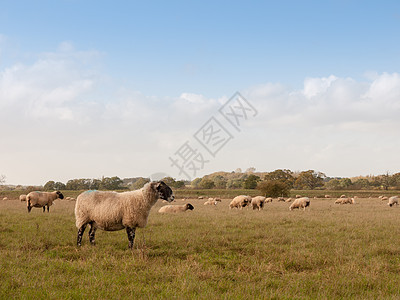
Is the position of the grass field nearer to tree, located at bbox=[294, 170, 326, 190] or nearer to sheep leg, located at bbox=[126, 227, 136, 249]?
sheep leg, located at bbox=[126, 227, 136, 249]

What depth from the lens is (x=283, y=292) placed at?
5941 millimetres

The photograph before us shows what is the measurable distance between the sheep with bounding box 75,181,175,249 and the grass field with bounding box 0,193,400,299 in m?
0.67

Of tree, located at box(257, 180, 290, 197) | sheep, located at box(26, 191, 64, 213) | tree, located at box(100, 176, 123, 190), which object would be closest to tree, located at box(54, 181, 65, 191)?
tree, located at box(100, 176, 123, 190)

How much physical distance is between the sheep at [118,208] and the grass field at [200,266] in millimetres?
672

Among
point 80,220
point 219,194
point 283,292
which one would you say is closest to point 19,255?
point 80,220

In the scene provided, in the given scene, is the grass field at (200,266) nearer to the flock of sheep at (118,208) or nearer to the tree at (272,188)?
the flock of sheep at (118,208)

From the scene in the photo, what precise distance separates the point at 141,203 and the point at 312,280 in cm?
598

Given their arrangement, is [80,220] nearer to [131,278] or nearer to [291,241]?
[131,278]

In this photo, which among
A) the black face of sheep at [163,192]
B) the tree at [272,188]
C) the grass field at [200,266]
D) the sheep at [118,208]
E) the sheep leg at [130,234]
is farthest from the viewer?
the tree at [272,188]

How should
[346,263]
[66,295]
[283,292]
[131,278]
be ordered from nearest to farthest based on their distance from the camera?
[66,295] < [283,292] < [131,278] < [346,263]

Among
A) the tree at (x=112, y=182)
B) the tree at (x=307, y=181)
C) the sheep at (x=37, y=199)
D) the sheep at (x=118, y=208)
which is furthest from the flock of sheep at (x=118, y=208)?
the tree at (x=307, y=181)

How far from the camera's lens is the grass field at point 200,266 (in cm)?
584

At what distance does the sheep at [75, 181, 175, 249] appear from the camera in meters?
10.2

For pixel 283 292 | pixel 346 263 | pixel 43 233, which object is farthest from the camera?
pixel 43 233
